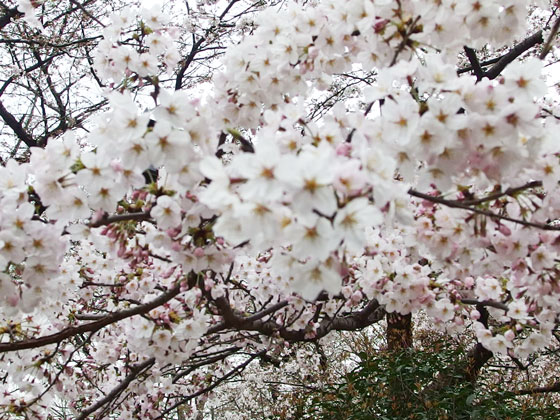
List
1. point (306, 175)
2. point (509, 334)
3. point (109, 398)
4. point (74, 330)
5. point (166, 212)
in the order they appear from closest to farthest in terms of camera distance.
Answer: point (306, 175) < point (166, 212) < point (74, 330) < point (509, 334) < point (109, 398)

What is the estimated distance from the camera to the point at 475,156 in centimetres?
133

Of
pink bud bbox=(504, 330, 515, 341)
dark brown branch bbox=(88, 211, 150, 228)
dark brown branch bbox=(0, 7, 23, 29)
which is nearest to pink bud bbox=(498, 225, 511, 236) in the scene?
dark brown branch bbox=(88, 211, 150, 228)

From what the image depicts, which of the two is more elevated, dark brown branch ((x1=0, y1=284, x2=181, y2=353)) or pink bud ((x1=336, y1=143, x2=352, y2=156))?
dark brown branch ((x1=0, y1=284, x2=181, y2=353))

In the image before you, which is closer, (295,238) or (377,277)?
(295,238)

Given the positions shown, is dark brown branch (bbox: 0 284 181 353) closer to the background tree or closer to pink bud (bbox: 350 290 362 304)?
the background tree

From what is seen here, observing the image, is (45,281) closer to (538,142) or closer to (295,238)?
(295,238)

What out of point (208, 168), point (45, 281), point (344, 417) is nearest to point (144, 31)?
point (45, 281)

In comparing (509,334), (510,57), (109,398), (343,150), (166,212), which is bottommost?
(509,334)

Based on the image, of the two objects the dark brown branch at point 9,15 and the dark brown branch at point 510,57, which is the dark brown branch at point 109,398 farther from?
the dark brown branch at point 9,15

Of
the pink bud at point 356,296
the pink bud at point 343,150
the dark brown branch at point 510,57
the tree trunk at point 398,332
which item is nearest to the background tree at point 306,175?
the pink bud at point 343,150

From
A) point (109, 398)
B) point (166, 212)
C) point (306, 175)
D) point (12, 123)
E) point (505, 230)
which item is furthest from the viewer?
point (12, 123)

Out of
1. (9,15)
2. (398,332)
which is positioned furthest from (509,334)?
(9,15)

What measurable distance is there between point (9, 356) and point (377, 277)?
2.27m

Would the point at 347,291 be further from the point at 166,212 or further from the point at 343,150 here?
the point at 343,150
